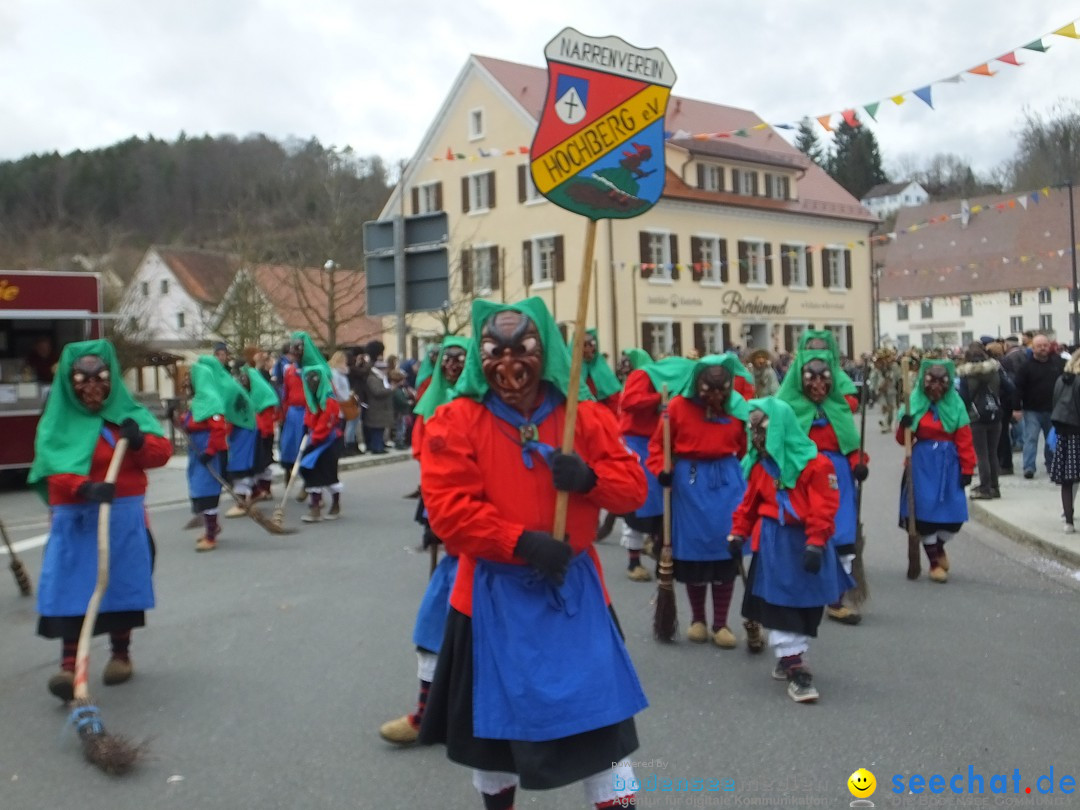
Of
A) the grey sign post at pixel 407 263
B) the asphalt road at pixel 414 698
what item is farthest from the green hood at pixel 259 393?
the grey sign post at pixel 407 263

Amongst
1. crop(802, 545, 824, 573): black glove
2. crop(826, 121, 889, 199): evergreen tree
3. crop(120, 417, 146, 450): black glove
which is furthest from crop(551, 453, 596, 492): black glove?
crop(826, 121, 889, 199): evergreen tree

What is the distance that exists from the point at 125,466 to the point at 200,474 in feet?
15.8

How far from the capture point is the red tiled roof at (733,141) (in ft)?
136

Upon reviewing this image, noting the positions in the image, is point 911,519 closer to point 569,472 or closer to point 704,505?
point 704,505

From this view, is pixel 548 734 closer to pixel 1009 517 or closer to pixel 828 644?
pixel 828 644

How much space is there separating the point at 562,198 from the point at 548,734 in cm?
188

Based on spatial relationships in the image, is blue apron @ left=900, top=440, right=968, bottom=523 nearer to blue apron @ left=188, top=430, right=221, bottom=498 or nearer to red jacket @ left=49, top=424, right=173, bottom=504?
red jacket @ left=49, top=424, right=173, bottom=504

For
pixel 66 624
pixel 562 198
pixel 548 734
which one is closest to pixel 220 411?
pixel 66 624

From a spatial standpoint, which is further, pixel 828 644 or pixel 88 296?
pixel 88 296

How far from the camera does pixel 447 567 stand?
5004 millimetres

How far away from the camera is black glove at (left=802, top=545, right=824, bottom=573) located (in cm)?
563

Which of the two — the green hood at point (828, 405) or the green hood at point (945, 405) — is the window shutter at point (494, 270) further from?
the green hood at point (828, 405)

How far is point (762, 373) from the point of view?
18.1 m

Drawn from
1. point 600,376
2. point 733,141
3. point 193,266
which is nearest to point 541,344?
point 600,376
